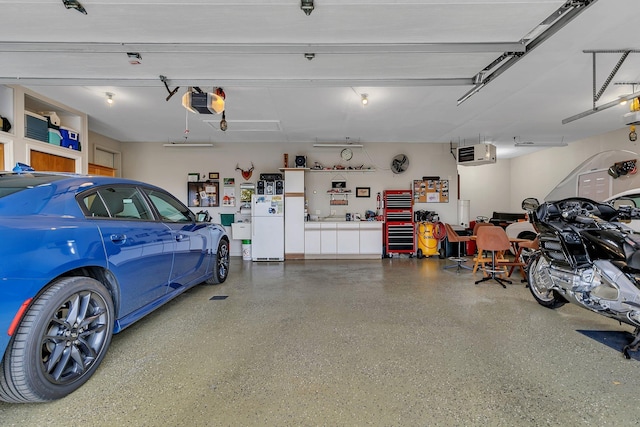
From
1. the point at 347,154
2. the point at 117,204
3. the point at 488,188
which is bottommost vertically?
the point at 117,204

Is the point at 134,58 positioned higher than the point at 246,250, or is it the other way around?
the point at 134,58

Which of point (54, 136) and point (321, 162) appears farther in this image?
point (321, 162)

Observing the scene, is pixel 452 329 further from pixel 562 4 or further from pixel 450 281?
pixel 562 4

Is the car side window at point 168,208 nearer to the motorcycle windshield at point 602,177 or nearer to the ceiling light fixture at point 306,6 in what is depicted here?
the ceiling light fixture at point 306,6

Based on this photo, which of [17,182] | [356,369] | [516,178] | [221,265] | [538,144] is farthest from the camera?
[516,178]

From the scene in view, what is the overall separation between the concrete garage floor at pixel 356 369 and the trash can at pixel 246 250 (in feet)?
9.96

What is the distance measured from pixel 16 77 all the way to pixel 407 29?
14.6ft

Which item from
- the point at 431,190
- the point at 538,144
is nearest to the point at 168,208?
the point at 431,190

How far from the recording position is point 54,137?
13.6 feet

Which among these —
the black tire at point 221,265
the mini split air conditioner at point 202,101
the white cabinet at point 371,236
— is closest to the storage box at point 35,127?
the mini split air conditioner at point 202,101

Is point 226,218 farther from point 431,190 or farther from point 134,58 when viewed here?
point 431,190

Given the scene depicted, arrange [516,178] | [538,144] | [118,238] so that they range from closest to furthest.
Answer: [118,238] → [538,144] → [516,178]

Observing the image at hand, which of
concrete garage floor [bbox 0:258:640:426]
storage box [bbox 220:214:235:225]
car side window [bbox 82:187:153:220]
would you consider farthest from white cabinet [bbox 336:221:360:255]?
car side window [bbox 82:187:153:220]

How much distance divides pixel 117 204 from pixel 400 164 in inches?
235
